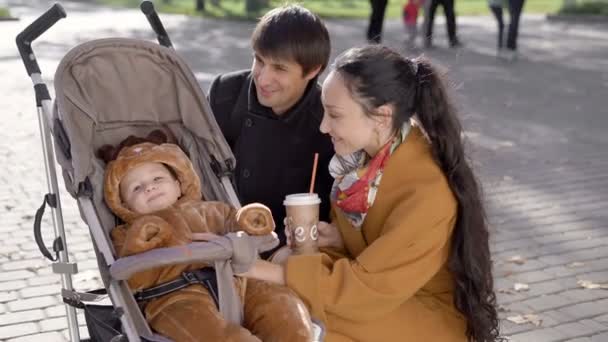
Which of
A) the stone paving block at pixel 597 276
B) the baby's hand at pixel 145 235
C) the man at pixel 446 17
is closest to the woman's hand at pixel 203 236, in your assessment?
the baby's hand at pixel 145 235

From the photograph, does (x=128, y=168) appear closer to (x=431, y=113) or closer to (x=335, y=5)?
(x=431, y=113)

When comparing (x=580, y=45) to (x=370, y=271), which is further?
(x=580, y=45)

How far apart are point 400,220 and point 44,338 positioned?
242 cm

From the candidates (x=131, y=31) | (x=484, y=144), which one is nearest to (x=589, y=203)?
(x=484, y=144)

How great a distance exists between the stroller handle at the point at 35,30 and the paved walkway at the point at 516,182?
1.42 m

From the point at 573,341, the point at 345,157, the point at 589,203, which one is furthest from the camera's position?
the point at 589,203

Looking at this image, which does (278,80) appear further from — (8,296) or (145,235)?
(8,296)

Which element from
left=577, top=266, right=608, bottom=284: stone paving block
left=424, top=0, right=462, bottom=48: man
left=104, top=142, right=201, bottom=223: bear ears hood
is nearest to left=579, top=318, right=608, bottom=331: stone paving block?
left=577, top=266, right=608, bottom=284: stone paving block

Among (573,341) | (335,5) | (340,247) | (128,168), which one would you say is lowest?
(335,5)

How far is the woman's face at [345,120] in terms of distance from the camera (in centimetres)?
296

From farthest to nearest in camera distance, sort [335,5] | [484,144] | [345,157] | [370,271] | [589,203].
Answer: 1. [335,5]
2. [484,144]
3. [589,203]
4. [345,157]
5. [370,271]

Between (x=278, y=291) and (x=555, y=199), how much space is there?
4485 mm

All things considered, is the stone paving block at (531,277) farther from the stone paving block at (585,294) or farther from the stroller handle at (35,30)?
the stroller handle at (35,30)

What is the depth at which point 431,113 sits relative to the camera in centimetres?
300
